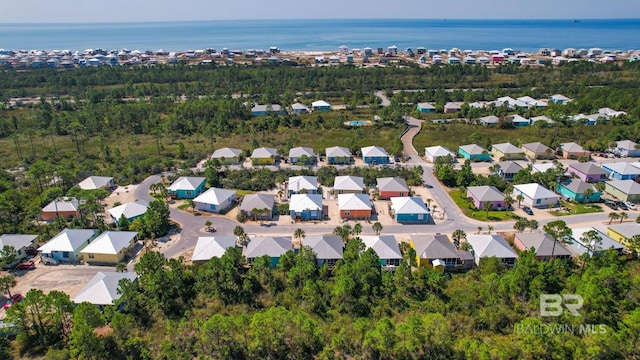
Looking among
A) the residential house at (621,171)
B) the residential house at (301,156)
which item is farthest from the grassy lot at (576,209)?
the residential house at (301,156)

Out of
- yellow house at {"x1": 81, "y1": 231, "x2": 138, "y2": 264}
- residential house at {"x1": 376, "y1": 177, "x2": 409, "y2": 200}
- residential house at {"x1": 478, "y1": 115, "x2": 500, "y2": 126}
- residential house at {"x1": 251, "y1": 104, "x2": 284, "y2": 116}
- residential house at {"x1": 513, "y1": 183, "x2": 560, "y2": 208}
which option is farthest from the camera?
residential house at {"x1": 251, "y1": 104, "x2": 284, "y2": 116}

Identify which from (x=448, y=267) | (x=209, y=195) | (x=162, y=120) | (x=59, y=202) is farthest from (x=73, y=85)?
(x=448, y=267)

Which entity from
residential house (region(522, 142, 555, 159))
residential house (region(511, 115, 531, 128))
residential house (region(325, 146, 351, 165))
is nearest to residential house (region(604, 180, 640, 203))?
residential house (region(522, 142, 555, 159))

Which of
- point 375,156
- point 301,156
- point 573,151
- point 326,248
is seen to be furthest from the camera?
point 573,151

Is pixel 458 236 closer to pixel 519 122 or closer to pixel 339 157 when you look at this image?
pixel 339 157

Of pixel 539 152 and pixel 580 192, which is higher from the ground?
pixel 539 152

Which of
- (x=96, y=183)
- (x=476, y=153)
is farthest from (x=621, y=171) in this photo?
(x=96, y=183)

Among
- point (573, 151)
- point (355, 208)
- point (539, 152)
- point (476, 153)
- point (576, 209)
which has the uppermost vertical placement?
point (573, 151)

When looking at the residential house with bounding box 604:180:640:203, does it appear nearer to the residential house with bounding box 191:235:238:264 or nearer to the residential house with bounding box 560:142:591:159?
the residential house with bounding box 560:142:591:159
